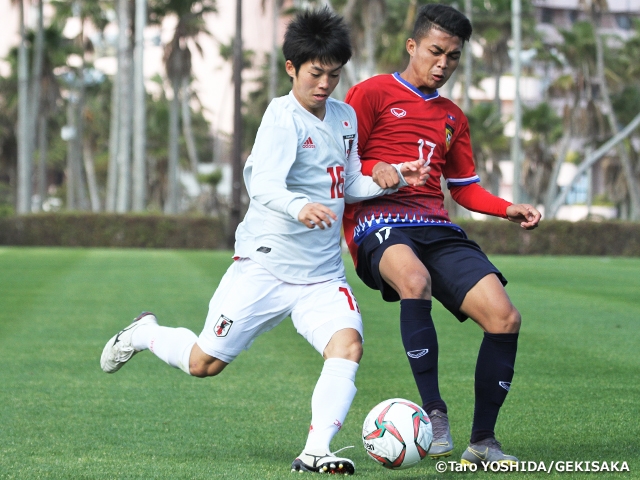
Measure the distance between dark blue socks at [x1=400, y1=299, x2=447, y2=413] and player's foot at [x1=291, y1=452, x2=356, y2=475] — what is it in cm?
54

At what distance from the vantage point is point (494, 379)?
4.97m

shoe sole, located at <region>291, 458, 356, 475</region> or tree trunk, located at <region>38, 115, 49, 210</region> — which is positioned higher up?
shoe sole, located at <region>291, 458, 356, 475</region>

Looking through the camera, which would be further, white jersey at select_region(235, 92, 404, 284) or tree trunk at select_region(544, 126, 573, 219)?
tree trunk at select_region(544, 126, 573, 219)

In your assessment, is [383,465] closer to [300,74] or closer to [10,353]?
[300,74]

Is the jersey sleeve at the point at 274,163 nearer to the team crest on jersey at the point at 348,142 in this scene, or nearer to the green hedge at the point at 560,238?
the team crest on jersey at the point at 348,142

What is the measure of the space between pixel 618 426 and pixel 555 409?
0.67m

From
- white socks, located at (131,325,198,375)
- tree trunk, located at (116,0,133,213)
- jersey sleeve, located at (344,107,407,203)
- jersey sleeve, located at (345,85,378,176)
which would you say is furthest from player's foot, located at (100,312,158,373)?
tree trunk, located at (116,0,133,213)

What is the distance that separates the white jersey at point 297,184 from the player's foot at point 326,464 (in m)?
0.82

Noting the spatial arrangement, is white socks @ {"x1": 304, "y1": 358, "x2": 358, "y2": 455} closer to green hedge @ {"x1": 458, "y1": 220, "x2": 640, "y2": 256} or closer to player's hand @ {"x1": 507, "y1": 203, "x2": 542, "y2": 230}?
player's hand @ {"x1": 507, "y1": 203, "x2": 542, "y2": 230}

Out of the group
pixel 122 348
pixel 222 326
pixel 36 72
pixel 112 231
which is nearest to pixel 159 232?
pixel 112 231

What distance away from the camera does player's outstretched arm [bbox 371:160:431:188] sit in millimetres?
4926

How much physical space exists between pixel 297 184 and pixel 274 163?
214 millimetres

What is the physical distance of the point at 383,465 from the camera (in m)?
4.61

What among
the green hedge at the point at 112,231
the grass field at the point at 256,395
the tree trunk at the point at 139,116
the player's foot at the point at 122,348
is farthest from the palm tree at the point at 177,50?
the player's foot at the point at 122,348
